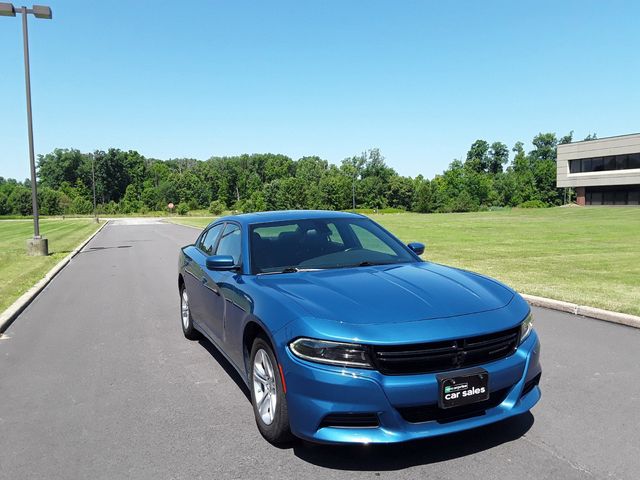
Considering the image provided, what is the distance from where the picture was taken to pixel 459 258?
14.3 m

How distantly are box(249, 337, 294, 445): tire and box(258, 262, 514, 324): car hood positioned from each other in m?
0.42

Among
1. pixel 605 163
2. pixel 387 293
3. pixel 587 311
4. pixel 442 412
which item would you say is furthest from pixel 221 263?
pixel 605 163

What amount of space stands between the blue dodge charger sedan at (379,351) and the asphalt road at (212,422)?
0.97 feet

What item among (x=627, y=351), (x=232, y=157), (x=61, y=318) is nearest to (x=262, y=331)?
(x=627, y=351)

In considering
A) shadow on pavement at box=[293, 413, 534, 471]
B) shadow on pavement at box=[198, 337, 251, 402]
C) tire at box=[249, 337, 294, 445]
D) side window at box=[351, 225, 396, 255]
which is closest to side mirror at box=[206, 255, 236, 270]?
tire at box=[249, 337, 294, 445]

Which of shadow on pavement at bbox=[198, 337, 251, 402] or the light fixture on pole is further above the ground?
the light fixture on pole

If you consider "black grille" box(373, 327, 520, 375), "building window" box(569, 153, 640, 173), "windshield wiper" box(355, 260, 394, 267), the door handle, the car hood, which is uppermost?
"building window" box(569, 153, 640, 173)

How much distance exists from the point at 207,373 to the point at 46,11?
1696 cm

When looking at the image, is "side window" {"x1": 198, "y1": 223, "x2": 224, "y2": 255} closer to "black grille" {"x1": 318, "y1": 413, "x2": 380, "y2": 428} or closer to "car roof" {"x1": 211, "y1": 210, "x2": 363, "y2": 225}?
"car roof" {"x1": 211, "y1": 210, "x2": 363, "y2": 225}

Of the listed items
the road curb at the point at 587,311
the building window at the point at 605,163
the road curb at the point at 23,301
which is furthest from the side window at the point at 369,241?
the building window at the point at 605,163

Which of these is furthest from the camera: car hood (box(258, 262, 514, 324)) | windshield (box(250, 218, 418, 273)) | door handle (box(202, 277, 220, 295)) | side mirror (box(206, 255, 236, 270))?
door handle (box(202, 277, 220, 295))

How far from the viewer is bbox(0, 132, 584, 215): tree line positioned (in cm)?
10394

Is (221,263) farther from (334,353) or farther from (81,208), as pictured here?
(81,208)

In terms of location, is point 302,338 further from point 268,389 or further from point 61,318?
point 61,318
